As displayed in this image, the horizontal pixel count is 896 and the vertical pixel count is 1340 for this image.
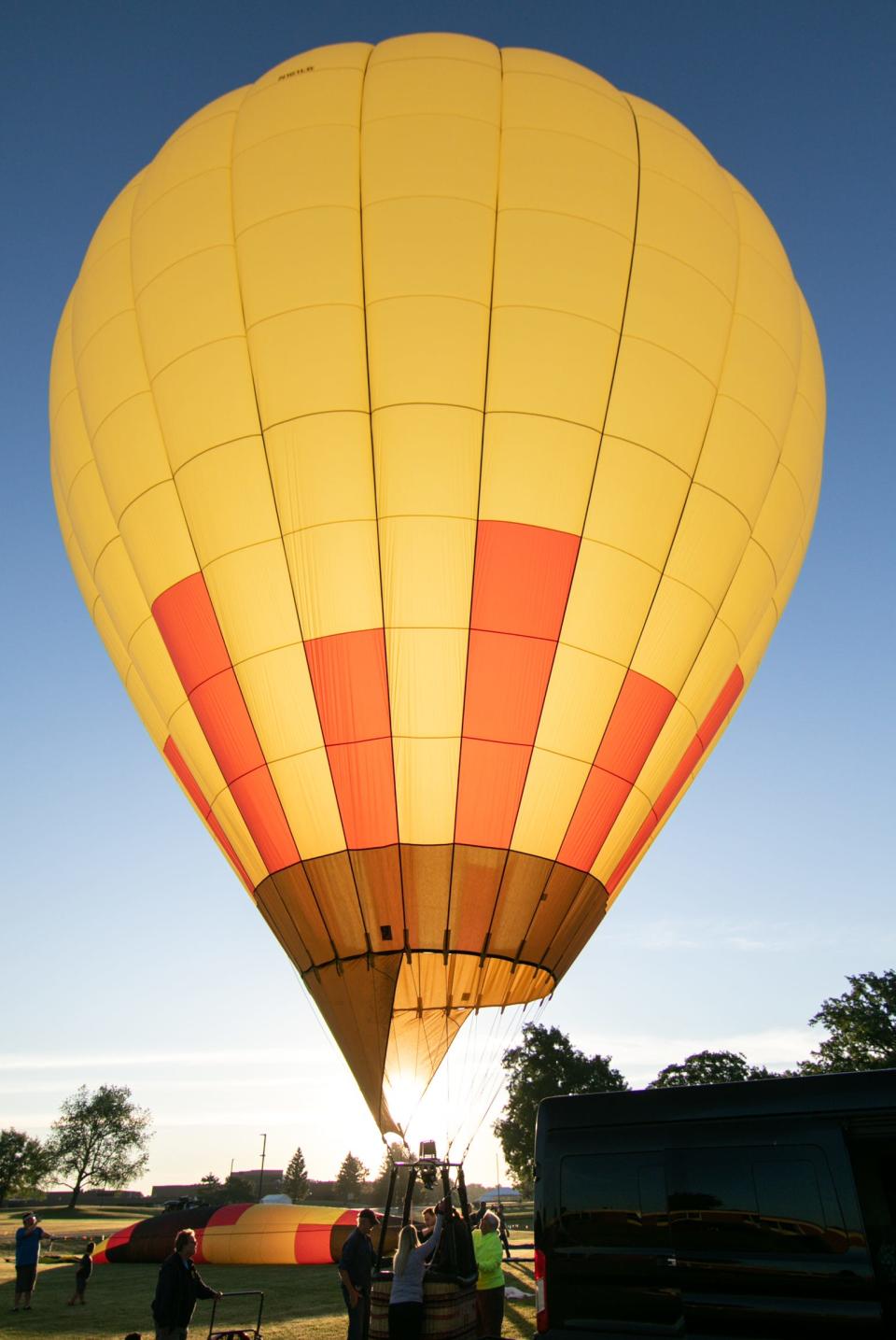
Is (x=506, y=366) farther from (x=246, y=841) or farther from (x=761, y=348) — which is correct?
(x=246, y=841)

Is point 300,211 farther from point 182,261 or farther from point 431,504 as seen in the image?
point 431,504

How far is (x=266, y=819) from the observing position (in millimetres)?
8172

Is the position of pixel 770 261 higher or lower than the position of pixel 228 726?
higher

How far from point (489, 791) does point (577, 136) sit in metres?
6.25

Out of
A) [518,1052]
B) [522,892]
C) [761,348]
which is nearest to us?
[522,892]

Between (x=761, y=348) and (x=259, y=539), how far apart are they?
5.37 m

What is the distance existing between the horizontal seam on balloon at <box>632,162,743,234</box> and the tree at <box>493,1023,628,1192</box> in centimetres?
4549

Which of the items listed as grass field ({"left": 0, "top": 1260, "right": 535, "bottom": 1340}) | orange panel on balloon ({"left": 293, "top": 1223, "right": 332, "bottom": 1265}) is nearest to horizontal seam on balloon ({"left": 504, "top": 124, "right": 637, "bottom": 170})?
grass field ({"left": 0, "top": 1260, "right": 535, "bottom": 1340})

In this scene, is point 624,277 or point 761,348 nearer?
point 624,277

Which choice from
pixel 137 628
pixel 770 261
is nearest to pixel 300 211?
pixel 137 628

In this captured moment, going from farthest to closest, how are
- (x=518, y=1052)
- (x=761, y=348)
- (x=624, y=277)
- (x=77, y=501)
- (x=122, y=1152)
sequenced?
1. (x=122, y=1152)
2. (x=518, y=1052)
3. (x=77, y=501)
4. (x=761, y=348)
5. (x=624, y=277)

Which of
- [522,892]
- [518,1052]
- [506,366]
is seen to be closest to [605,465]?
[506,366]

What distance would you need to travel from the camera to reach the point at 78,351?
380 inches

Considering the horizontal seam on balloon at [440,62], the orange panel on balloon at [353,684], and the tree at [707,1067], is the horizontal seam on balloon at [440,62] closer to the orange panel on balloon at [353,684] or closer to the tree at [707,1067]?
the orange panel on balloon at [353,684]
